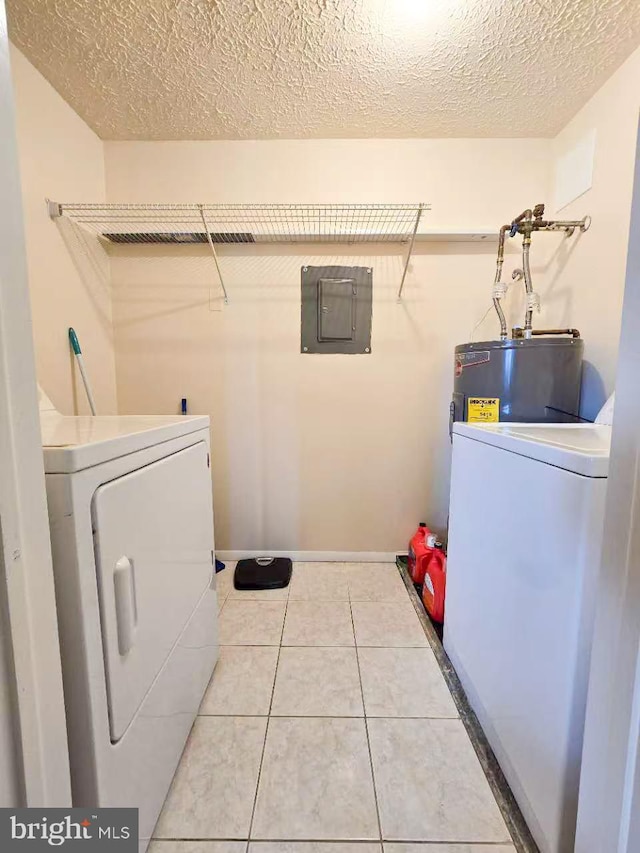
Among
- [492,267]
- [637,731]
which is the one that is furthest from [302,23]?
[637,731]

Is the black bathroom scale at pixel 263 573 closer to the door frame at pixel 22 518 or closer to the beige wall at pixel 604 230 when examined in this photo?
the door frame at pixel 22 518

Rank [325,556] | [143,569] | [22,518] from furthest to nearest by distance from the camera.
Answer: [325,556] < [143,569] < [22,518]

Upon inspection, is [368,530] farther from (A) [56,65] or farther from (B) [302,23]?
(A) [56,65]

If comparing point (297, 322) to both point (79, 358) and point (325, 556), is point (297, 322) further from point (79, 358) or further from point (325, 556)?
point (325, 556)

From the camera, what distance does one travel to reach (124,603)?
2.12ft

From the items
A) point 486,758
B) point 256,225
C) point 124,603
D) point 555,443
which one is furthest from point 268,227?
point 486,758

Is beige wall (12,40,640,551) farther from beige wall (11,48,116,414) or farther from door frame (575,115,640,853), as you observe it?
door frame (575,115,640,853)

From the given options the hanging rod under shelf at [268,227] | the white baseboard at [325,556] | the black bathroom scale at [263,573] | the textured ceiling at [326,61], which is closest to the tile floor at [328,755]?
the black bathroom scale at [263,573]

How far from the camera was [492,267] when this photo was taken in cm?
191

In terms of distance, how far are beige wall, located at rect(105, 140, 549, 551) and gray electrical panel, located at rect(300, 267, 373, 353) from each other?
62mm

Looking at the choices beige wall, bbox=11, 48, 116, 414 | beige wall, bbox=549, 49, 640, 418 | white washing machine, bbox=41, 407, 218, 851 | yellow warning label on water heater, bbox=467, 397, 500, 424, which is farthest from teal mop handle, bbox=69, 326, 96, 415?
beige wall, bbox=549, 49, 640, 418

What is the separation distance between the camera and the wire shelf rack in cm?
176

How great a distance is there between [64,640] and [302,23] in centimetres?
206

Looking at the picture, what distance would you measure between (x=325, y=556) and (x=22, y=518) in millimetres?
1863
